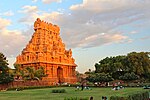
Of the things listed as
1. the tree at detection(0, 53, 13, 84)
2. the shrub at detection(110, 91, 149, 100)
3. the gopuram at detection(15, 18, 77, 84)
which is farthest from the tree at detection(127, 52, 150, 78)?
the shrub at detection(110, 91, 149, 100)

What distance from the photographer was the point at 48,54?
88250mm

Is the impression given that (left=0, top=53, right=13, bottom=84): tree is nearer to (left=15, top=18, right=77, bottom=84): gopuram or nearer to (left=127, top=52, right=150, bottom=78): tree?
(left=15, top=18, right=77, bottom=84): gopuram

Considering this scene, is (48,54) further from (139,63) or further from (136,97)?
(136,97)

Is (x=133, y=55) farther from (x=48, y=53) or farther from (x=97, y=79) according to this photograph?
(x=48, y=53)

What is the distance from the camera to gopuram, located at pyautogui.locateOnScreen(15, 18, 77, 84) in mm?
86525

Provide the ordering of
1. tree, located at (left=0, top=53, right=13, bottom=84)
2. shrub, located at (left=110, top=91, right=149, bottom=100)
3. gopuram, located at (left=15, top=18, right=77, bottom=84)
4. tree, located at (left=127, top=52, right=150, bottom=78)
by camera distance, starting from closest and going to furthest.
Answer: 1. shrub, located at (left=110, top=91, right=149, bottom=100)
2. tree, located at (left=0, top=53, right=13, bottom=84)
3. tree, located at (left=127, top=52, right=150, bottom=78)
4. gopuram, located at (left=15, top=18, right=77, bottom=84)

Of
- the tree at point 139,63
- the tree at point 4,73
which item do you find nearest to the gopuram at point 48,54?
the tree at point 4,73

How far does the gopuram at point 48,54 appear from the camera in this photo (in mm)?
86525

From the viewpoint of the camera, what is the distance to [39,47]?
289ft

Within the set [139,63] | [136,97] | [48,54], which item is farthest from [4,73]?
[136,97]

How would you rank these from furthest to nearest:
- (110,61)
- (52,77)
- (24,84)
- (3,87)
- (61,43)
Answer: (61,43), (52,77), (110,61), (24,84), (3,87)

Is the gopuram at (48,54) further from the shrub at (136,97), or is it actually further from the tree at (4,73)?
the shrub at (136,97)

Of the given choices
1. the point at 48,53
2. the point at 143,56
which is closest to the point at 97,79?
the point at 143,56

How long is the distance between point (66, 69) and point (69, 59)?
160 inches
